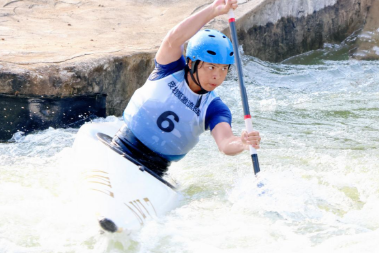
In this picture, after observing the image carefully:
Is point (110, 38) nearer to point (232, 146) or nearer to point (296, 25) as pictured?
point (296, 25)

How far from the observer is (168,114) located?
337 centimetres

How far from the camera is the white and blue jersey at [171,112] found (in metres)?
3.35

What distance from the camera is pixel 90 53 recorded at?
595 centimetres

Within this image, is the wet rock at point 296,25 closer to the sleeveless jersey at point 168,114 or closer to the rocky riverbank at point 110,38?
the rocky riverbank at point 110,38

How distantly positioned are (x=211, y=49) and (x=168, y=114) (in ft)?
1.63

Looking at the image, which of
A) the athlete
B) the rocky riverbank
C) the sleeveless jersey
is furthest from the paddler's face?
the rocky riverbank

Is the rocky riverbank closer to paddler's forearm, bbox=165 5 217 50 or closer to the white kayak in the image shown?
the white kayak

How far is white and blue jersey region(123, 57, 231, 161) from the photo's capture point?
335 centimetres

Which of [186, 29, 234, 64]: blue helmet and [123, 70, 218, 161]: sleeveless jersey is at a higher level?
[186, 29, 234, 64]: blue helmet

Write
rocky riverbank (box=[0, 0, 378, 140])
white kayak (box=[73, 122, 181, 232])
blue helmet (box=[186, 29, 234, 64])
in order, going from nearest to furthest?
white kayak (box=[73, 122, 181, 232]), blue helmet (box=[186, 29, 234, 64]), rocky riverbank (box=[0, 0, 378, 140])

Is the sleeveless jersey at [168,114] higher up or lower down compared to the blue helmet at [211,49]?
lower down

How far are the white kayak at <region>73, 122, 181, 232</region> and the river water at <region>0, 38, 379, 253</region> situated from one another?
8 cm

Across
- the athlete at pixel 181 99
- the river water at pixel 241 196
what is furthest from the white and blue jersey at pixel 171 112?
the river water at pixel 241 196

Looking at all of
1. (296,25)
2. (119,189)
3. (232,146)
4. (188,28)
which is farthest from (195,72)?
(296,25)
